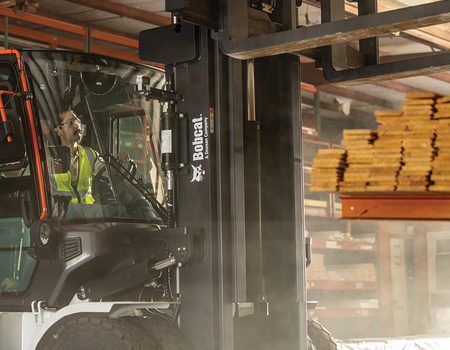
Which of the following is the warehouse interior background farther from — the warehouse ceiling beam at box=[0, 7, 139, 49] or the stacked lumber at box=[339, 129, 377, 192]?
the stacked lumber at box=[339, 129, 377, 192]

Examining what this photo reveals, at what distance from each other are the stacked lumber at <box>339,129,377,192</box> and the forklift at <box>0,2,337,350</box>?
18.9 inches

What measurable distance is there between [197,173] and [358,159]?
0.94m

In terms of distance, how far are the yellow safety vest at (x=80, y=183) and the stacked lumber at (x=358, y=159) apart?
61.4 inches

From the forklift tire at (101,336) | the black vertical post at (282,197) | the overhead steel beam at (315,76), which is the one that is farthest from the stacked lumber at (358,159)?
the overhead steel beam at (315,76)

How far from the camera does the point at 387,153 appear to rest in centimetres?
350

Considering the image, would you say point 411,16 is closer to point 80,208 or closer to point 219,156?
point 219,156

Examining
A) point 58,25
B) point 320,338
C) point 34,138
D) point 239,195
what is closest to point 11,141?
point 34,138

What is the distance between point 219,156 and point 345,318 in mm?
8107

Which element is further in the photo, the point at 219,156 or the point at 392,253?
the point at 392,253

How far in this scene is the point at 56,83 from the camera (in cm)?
400

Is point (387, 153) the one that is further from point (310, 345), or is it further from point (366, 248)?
point (366, 248)

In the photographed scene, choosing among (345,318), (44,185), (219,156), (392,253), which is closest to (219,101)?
(219,156)

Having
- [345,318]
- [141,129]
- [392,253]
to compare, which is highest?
[141,129]

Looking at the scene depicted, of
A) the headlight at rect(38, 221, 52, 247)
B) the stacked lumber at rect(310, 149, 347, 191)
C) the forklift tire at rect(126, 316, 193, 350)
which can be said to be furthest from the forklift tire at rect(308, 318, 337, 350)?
the headlight at rect(38, 221, 52, 247)
